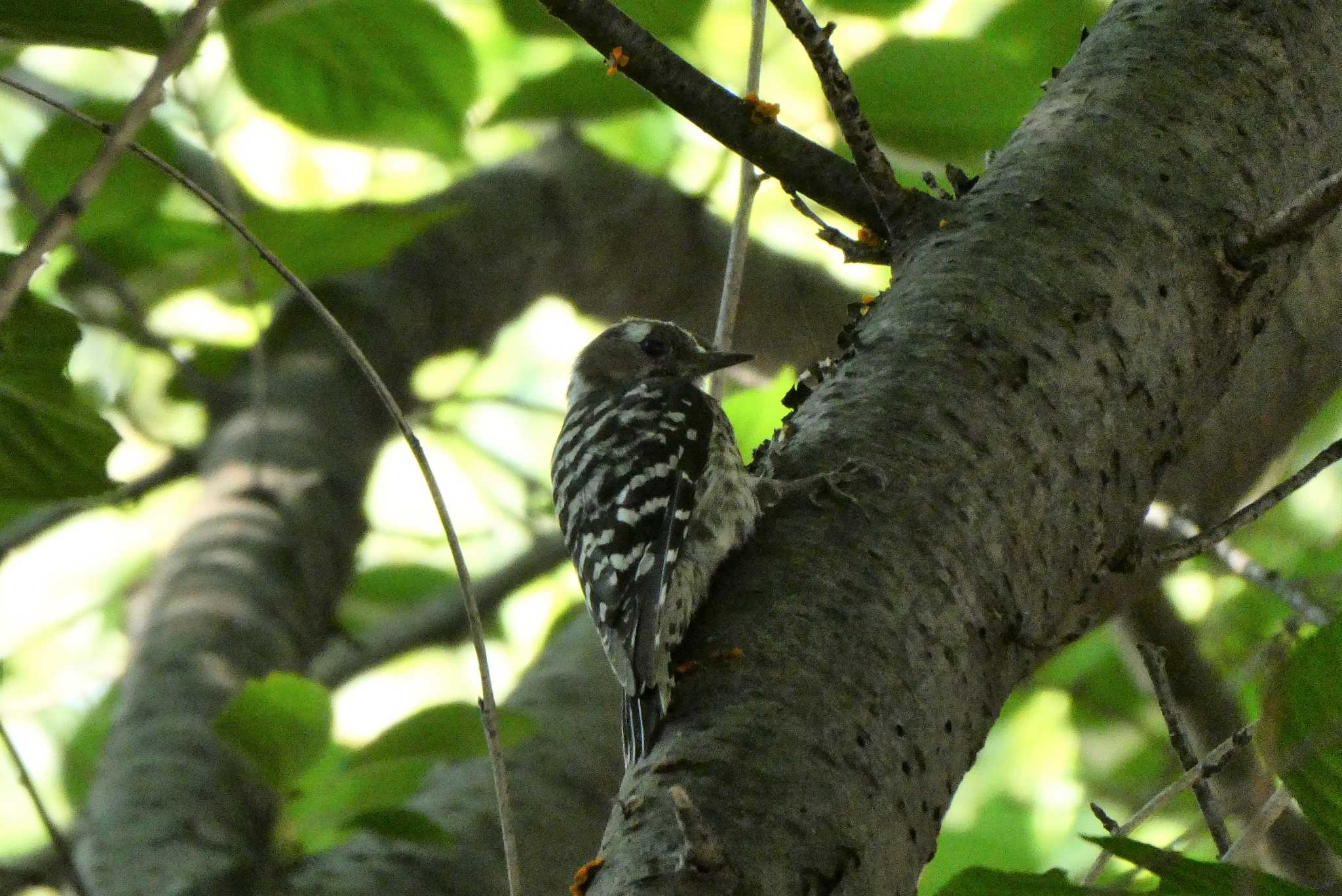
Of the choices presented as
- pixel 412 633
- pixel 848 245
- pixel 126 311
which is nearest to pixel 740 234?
pixel 848 245

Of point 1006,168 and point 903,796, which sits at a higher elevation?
point 1006,168

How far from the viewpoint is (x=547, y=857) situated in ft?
7.52

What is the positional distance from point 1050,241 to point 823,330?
209cm

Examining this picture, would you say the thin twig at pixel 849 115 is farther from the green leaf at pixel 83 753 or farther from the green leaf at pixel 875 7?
the green leaf at pixel 83 753

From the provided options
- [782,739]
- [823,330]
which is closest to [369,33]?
[823,330]

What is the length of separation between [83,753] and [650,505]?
1525mm

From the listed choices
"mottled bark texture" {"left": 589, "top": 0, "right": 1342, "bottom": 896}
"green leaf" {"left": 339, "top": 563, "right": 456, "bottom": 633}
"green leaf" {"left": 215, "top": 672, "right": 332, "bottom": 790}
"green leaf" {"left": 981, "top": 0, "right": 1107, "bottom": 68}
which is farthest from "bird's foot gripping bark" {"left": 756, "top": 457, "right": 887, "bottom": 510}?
"green leaf" {"left": 339, "top": 563, "right": 456, "bottom": 633}

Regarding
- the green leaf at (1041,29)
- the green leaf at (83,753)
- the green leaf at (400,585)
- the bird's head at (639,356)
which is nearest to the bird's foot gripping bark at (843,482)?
the green leaf at (1041,29)

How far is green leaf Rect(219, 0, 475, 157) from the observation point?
239 centimetres

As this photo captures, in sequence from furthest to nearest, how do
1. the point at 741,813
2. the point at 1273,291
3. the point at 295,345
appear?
1. the point at 295,345
2. the point at 1273,291
3. the point at 741,813

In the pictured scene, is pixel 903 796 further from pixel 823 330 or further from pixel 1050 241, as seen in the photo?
pixel 823 330

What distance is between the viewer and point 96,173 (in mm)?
786

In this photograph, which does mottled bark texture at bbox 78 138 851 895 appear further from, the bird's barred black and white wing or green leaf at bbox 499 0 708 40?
the bird's barred black and white wing

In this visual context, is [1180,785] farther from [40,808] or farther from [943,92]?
[943,92]
